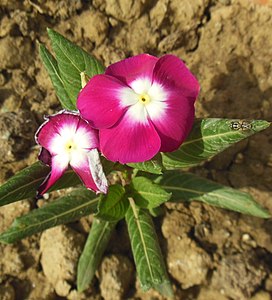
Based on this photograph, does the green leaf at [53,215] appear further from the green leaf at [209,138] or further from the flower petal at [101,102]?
the flower petal at [101,102]

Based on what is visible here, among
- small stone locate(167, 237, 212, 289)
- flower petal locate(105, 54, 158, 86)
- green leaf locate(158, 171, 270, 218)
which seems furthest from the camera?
small stone locate(167, 237, 212, 289)

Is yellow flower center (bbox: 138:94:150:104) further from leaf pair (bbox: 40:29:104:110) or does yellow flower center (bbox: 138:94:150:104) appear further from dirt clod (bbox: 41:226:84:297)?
dirt clod (bbox: 41:226:84:297)

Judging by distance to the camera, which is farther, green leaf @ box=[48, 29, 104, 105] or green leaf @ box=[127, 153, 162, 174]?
green leaf @ box=[48, 29, 104, 105]

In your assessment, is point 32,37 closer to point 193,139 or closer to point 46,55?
point 46,55

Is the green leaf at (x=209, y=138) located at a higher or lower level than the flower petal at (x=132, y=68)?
lower

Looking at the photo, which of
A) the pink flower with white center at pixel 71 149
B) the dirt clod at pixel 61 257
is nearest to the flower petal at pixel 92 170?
the pink flower with white center at pixel 71 149

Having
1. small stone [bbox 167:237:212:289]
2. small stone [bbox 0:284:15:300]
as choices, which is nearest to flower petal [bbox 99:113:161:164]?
small stone [bbox 167:237:212:289]
